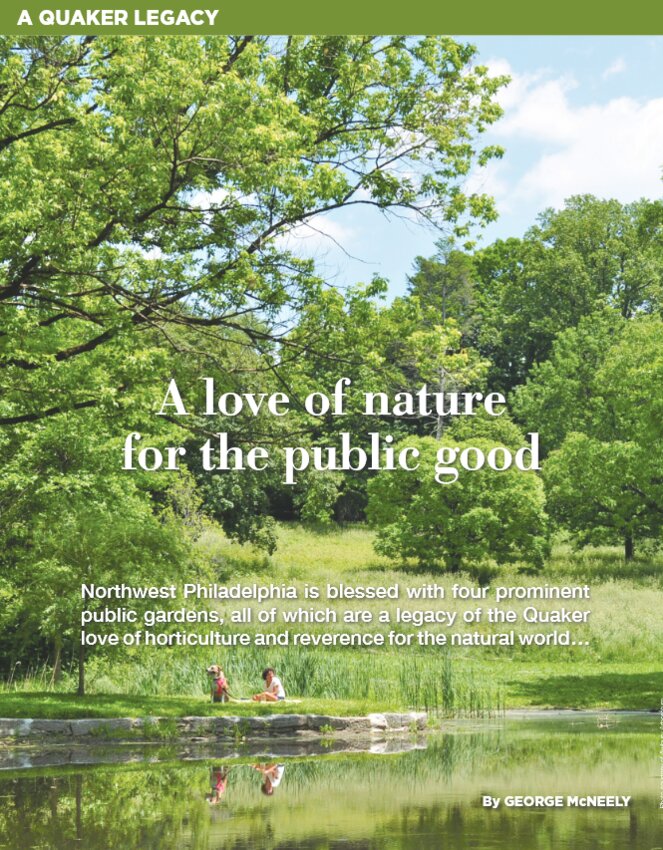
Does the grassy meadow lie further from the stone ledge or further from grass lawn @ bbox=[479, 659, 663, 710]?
the stone ledge

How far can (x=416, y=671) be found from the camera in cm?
1936

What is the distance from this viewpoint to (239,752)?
13.5m

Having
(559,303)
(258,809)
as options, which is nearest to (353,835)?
(258,809)

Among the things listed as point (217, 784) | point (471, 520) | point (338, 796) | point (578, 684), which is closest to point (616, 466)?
point (471, 520)

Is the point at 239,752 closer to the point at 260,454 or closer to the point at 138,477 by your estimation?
the point at 260,454

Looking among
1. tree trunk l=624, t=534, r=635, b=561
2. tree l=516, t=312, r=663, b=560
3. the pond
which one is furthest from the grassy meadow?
tree trunk l=624, t=534, r=635, b=561

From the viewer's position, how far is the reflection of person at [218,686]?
16.5 m

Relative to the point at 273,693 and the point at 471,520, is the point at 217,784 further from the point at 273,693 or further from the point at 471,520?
the point at 471,520

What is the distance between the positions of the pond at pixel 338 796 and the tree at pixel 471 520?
2356 centimetres

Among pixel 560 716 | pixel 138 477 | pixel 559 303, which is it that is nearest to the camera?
pixel 560 716

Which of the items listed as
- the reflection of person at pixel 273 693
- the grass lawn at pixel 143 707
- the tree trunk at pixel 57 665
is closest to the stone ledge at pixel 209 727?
the grass lawn at pixel 143 707

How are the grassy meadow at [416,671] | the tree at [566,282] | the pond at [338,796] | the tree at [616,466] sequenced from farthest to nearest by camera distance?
the tree at [566,282]
the tree at [616,466]
the grassy meadow at [416,671]
the pond at [338,796]

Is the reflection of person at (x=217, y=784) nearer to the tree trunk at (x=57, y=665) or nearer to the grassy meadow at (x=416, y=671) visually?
the grassy meadow at (x=416, y=671)

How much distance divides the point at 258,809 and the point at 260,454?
686 cm
